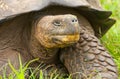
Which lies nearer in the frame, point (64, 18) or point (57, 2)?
point (64, 18)

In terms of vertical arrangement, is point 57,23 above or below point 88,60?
above

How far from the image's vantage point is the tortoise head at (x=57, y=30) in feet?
8.67

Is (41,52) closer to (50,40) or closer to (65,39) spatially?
(50,40)

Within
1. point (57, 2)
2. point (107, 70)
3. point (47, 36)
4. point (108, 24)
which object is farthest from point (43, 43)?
point (108, 24)

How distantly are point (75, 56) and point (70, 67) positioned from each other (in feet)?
0.29

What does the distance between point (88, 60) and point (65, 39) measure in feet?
1.33

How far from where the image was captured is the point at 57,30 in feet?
8.91

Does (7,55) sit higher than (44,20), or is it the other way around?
(44,20)

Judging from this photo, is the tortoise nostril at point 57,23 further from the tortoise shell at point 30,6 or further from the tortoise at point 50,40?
the tortoise shell at point 30,6

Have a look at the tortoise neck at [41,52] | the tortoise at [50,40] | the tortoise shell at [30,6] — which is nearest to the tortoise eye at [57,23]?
the tortoise at [50,40]

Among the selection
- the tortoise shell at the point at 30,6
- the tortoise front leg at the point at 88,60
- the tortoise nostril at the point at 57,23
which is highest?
the tortoise shell at the point at 30,6

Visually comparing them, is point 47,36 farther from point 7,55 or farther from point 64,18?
point 7,55

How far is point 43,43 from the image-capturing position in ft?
9.55

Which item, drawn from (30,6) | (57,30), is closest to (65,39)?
(57,30)
